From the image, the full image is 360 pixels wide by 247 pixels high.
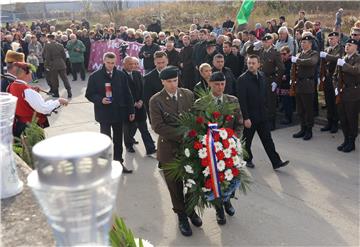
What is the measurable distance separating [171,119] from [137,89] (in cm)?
296

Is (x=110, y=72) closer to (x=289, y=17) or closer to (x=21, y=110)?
(x=21, y=110)

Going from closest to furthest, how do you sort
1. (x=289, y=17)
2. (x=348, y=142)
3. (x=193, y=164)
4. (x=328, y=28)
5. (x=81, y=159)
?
(x=81, y=159) < (x=193, y=164) < (x=348, y=142) < (x=328, y=28) < (x=289, y=17)

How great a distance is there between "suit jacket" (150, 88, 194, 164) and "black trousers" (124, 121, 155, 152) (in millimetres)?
2815

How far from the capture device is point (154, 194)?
5.94 metres

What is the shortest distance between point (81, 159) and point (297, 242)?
153 inches

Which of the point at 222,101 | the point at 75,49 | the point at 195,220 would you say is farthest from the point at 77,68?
the point at 195,220

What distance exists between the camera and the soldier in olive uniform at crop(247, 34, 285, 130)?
28.1 ft

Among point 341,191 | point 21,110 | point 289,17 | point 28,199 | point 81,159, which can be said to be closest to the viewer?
point 81,159

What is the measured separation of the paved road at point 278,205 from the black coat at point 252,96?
2.98 feet

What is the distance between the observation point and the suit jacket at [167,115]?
4703 millimetres

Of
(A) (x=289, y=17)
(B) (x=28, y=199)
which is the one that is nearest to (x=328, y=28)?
(A) (x=289, y=17)

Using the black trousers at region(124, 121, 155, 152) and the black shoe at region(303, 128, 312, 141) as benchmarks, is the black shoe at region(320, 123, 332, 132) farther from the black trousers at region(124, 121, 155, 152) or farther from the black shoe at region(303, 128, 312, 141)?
the black trousers at region(124, 121, 155, 152)

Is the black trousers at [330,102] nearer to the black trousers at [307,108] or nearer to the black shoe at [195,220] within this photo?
the black trousers at [307,108]

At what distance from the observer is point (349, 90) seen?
723cm
